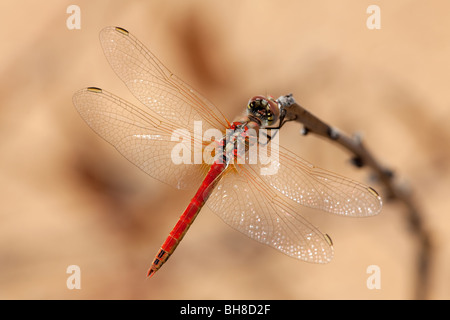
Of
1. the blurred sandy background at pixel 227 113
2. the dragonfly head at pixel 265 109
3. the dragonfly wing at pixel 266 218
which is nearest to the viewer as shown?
the dragonfly head at pixel 265 109

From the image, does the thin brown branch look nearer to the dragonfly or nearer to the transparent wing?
the dragonfly

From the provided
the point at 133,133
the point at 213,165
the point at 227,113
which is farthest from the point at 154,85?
the point at 227,113

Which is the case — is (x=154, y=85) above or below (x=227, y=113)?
below

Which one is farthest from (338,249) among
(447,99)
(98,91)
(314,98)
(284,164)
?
(98,91)

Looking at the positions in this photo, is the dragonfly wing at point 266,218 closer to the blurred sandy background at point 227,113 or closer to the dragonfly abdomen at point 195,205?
the dragonfly abdomen at point 195,205

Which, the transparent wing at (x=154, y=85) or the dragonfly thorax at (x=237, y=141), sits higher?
the transparent wing at (x=154, y=85)

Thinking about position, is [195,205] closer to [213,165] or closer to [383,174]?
[213,165]

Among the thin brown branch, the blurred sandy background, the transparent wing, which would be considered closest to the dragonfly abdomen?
the transparent wing

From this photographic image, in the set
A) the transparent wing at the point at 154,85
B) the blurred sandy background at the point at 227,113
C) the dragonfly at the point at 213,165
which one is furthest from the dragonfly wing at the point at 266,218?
the blurred sandy background at the point at 227,113
